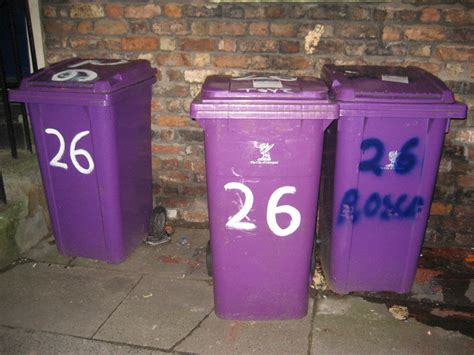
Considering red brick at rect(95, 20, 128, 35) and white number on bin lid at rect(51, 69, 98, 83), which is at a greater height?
red brick at rect(95, 20, 128, 35)

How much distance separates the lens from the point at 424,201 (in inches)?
98.7

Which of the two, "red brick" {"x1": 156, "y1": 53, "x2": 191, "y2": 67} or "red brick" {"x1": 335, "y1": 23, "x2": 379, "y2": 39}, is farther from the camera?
"red brick" {"x1": 156, "y1": 53, "x2": 191, "y2": 67}

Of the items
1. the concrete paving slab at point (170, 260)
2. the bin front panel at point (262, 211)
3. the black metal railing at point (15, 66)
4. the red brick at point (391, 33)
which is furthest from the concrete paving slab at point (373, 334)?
the black metal railing at point (15, 66)

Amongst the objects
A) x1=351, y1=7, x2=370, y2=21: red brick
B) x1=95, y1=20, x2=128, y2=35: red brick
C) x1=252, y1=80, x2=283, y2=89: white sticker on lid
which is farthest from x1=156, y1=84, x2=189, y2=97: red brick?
x1=351, y1=7, x2=370, y2=21: red brick

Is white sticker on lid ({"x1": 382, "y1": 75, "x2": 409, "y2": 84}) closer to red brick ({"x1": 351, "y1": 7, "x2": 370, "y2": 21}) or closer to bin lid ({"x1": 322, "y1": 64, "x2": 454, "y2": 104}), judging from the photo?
bin lid ({"x1": 322, "y1": 64, "x2": 454, "y2": 104})

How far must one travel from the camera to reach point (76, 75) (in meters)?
2.77

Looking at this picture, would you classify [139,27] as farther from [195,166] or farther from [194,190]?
[194,190]

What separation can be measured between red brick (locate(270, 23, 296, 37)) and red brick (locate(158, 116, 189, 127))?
99 cm

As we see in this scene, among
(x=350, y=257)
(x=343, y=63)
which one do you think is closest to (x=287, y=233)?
(x=350, y=257)

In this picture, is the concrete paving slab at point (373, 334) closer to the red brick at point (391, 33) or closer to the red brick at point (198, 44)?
the red brick at point (391, 33)

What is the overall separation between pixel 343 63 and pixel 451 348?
6.73 ft

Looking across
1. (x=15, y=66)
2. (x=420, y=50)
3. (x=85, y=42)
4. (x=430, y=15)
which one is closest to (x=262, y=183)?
(x=420, y=50)

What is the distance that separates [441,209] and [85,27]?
324 centimetres

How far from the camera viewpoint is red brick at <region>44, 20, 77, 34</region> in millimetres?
3363
